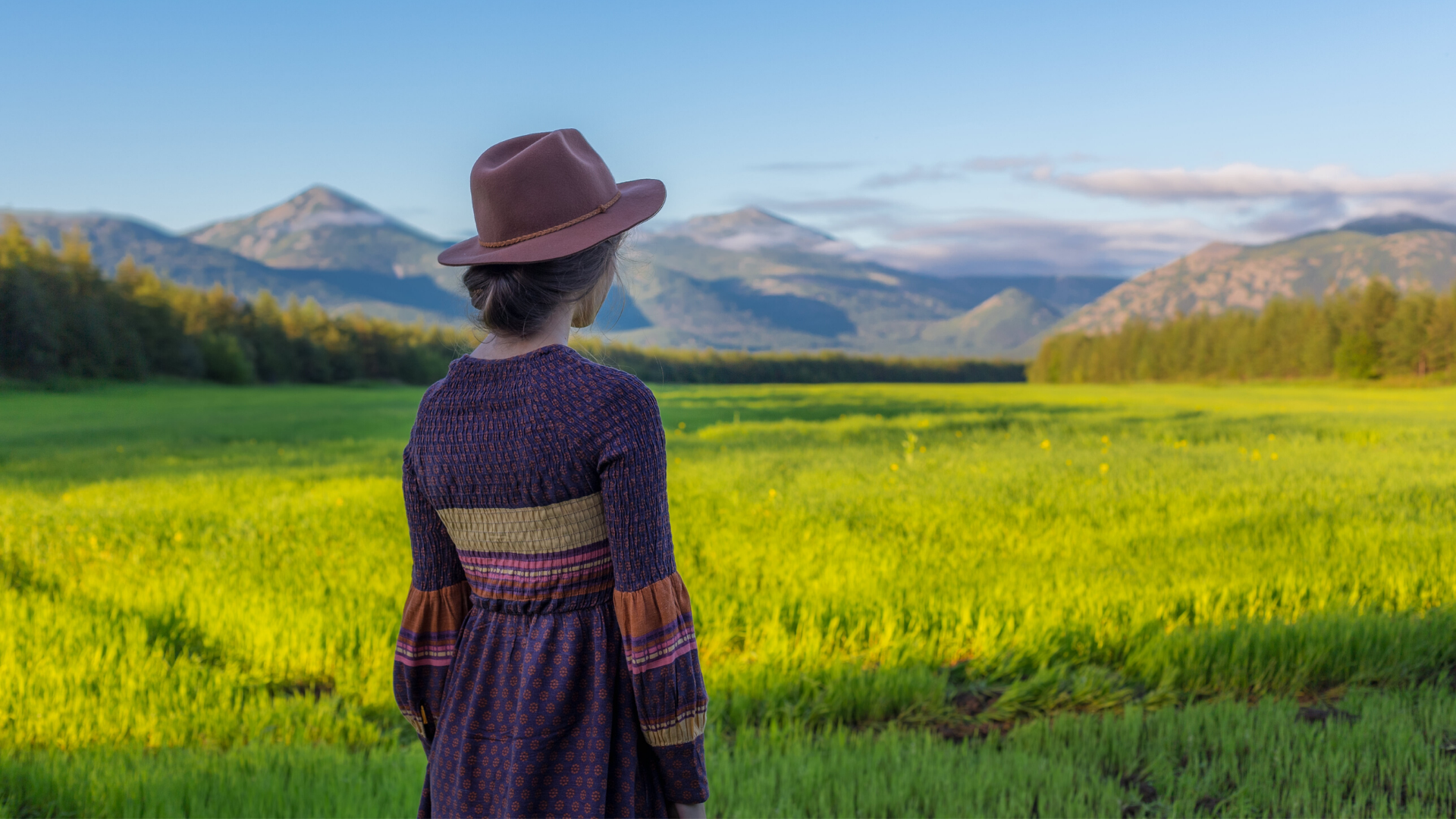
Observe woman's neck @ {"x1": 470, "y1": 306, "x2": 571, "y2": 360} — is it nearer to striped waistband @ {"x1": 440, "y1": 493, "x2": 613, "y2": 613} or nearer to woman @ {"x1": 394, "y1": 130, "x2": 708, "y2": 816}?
woman @ {"x1": 394, "y1": 130, "x2": 708, "y2": 816}

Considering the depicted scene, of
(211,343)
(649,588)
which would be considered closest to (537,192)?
(649,588)

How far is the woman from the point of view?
161 centimetres

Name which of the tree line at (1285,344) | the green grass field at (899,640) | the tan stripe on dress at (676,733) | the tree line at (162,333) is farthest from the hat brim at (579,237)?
the tree line at (1285,344)

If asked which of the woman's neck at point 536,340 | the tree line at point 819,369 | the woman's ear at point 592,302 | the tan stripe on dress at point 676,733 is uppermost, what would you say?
the woman's ear at point 592,302

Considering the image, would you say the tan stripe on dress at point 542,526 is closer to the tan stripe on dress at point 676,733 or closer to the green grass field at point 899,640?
the tan stripe on dress at point 676,733

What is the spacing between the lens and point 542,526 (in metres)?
1.70

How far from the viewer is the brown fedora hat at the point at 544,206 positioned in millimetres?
1669

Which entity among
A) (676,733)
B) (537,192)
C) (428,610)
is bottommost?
(676,733)

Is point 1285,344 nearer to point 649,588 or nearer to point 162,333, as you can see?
point 649,588

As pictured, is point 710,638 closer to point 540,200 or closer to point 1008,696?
point 1008,696

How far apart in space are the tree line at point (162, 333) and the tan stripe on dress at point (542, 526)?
15458 mm

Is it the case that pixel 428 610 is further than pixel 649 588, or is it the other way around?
pixel 428 610

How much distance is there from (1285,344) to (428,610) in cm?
3985

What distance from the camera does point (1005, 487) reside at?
31.4 ft
